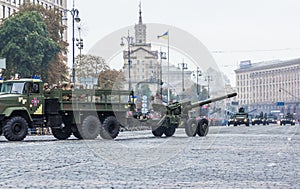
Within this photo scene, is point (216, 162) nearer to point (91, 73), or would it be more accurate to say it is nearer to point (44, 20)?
point (44, 20)

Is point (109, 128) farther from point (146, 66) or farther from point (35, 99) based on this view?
point (146, 66)

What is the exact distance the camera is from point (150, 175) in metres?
12.4

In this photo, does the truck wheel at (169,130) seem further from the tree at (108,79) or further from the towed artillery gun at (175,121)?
the tree at (108,79)

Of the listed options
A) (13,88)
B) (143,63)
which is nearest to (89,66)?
(143,63)

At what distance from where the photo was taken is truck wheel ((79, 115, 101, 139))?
100.0ft

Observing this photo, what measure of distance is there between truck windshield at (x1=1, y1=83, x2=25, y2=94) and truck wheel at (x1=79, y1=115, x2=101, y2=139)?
3.11 m

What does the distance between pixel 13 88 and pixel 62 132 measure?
3.55 m

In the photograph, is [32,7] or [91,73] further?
[91,73]

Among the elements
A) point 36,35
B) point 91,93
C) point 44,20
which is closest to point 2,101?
point 91,93

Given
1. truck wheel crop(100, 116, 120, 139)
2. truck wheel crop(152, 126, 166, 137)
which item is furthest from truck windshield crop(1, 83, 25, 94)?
truck wheel crop(152, 126, 166, 137)

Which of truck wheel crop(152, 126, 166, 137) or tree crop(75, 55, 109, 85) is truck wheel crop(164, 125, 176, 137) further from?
tree crop(75, 55, 109, 85)

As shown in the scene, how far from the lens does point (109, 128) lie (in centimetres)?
3142

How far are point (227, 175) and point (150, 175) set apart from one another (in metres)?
1.37

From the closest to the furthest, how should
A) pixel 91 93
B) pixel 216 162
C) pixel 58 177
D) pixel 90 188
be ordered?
pixel 90 188 < pixel 58 177 < pixel 216 162 < pixel 91 93
